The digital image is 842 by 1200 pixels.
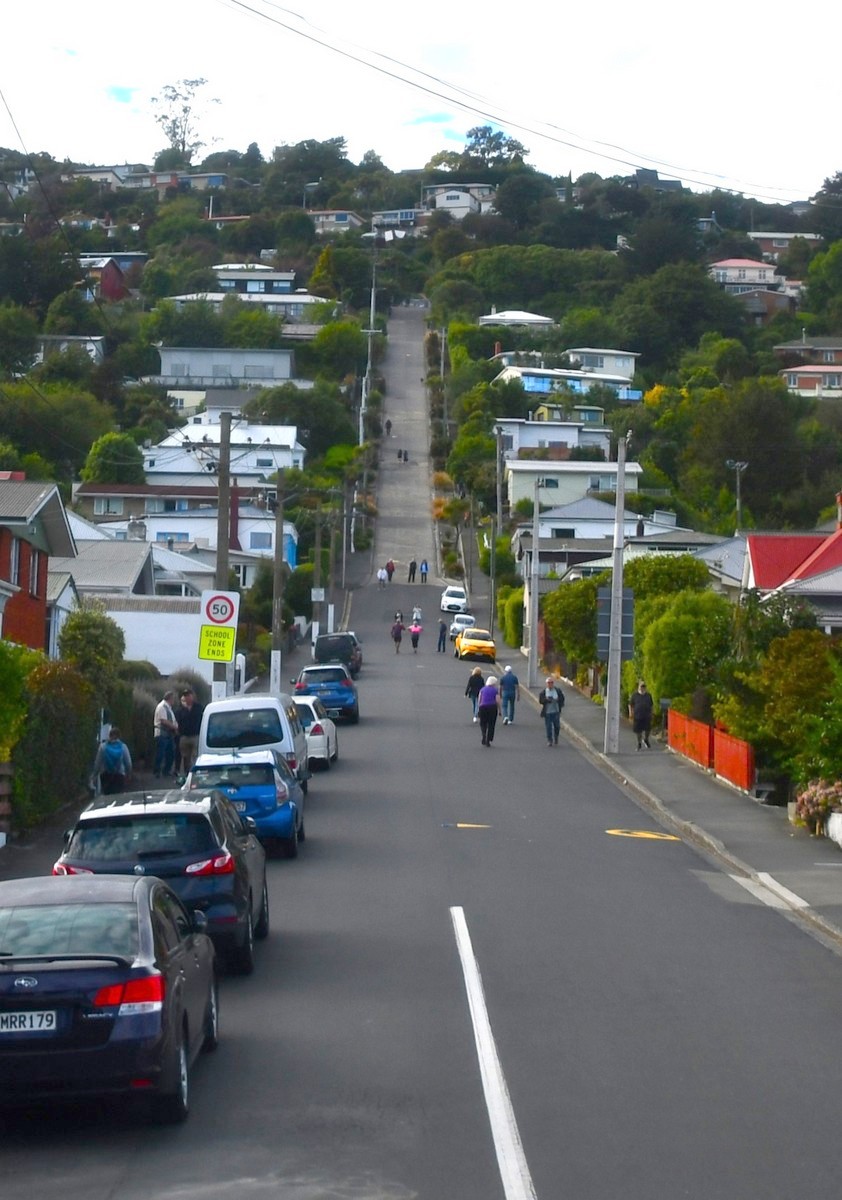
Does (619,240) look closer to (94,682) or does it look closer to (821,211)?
(821,211)

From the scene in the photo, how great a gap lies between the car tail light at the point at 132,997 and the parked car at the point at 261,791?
11.0 meters

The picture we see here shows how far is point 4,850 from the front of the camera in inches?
791

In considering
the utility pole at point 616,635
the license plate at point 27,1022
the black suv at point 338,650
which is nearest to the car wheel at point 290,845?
the license plate at point 27,1022

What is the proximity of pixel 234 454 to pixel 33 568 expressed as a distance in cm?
6778

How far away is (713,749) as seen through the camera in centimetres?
3111

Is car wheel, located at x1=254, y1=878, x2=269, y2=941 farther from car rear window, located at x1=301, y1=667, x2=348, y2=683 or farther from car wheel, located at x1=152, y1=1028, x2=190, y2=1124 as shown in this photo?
car rear window, located at x1=301, y1=667, x2=348, y2=683

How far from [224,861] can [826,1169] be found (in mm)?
6126

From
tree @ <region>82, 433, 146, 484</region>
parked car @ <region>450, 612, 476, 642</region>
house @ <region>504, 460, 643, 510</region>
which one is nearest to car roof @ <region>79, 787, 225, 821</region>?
parked car @ <region>450, 612, 476, 642</region>

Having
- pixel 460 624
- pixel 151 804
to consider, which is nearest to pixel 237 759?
pixel 151 804

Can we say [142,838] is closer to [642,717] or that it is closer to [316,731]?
[316,731]

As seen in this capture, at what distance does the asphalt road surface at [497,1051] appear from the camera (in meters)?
7.62

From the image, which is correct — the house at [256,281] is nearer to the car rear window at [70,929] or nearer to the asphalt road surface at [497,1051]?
the asphalt road surface at [497,1051]

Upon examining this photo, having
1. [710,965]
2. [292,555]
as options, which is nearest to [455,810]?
[710,965]

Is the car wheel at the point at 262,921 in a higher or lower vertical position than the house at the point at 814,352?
lower
